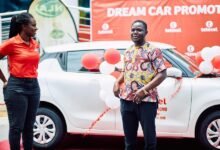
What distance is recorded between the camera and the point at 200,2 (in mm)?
8977

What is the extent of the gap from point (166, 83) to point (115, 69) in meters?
0.73

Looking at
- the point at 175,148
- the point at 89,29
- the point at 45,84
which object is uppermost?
the point at 89,29

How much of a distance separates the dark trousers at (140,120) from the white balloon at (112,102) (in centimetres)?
180

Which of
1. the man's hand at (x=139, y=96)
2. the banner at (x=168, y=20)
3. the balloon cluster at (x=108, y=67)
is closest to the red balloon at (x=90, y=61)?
the balloon cluster at (x=108, y=67)

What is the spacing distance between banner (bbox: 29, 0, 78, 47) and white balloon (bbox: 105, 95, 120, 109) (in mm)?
3194

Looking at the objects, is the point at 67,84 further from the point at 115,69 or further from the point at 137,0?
the point at 137,0

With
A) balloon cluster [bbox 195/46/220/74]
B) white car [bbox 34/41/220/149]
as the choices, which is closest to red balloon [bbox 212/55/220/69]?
balloon cluster [bbox 195/46/220/74]

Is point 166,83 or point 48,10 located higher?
point 48,10

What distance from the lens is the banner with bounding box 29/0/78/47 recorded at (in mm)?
9656

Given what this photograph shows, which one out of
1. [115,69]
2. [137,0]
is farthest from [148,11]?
[115,69]

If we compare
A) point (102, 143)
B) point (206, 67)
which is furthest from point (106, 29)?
point (206, 67)

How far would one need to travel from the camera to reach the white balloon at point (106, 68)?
6668mm

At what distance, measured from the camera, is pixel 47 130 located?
6.94m

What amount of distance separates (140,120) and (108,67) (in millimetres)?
2050
